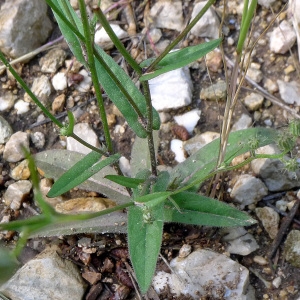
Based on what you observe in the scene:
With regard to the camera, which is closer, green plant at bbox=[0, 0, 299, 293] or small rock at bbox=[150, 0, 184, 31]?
green plant at bbox=[0, 0, 299, 293]

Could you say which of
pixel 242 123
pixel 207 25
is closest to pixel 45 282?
pixel 242 123

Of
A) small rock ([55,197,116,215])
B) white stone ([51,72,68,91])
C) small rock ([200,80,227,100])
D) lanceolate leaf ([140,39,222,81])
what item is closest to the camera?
lanceolate leaf ([140,39,222,81])

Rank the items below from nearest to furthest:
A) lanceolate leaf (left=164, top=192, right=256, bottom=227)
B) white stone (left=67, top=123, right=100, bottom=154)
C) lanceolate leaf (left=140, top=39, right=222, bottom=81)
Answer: lanceolate leaf (left=140, top=39, right=222, bottom=81) → lanceolate leaf (left=164, top=192, right=256, bottom=227) → white stone (left=67, top=123, right=100, bottom=154)

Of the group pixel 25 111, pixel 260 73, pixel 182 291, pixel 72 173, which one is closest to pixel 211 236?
pixel 182 291

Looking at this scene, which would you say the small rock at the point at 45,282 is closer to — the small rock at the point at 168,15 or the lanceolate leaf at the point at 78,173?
the lanceolate leaf at the point at 78,173

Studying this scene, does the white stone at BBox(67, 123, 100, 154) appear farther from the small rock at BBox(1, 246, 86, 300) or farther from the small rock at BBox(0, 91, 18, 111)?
the small rock at BBox(1, 246, 86, 300)

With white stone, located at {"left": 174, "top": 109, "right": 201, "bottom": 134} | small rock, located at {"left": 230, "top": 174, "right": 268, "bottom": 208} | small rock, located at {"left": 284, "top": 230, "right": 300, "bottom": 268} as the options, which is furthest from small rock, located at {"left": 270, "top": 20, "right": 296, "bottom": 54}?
small rock, located at {"left": 284, "top": 230, "right": 300, "bottom": 268}
